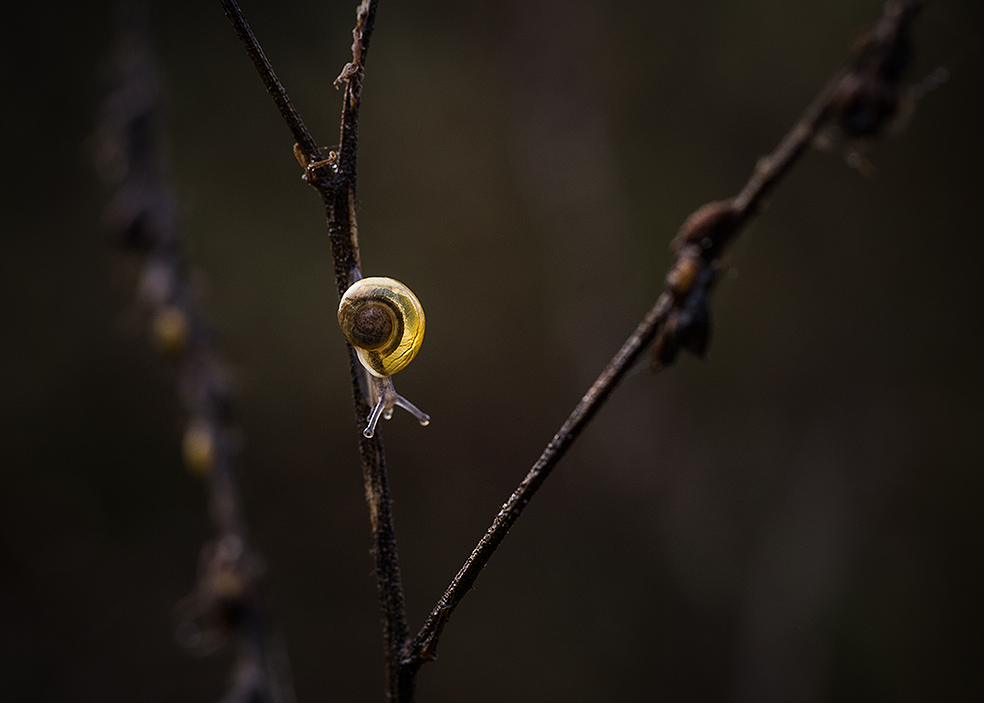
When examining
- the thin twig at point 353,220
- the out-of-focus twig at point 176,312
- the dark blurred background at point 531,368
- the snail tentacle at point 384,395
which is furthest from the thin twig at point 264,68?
the dark blurred background at point 531,368

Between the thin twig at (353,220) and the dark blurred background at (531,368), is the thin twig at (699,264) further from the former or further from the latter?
the dark blurred background at (531,368)

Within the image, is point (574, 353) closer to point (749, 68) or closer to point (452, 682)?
point (749, 68)

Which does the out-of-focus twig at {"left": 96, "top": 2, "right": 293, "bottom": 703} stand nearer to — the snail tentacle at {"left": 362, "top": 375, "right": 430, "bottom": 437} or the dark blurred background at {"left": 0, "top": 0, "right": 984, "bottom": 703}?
the snail tentacle at {"left": 362, "top": 375, "right": 430, "bottom": 437}

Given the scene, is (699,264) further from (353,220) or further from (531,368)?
(531,368)

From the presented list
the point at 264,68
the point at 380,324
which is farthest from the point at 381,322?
the point at 264,68

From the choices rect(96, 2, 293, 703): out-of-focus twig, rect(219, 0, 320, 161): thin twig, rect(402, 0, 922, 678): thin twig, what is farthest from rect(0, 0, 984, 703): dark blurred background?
rect(219, 0, 320, 161): thin twig
